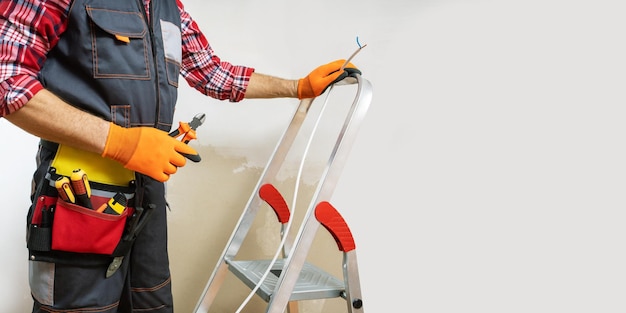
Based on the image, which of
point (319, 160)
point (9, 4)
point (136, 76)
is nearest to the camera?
point (9, 4)

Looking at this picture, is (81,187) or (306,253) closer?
(81,187)

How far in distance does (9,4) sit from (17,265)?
94 centimetres

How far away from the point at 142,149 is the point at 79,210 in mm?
168

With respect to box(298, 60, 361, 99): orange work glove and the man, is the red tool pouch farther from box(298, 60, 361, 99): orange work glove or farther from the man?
box(298, 60, 361, 99): orange work glove

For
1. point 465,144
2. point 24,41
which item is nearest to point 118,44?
point 24,41

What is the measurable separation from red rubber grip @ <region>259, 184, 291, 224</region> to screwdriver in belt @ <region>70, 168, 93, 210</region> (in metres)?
0.49

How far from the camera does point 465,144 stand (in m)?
1.59

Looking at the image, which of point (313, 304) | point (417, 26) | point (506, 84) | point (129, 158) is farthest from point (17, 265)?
point (506, 84)

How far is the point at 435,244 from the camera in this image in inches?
64.3

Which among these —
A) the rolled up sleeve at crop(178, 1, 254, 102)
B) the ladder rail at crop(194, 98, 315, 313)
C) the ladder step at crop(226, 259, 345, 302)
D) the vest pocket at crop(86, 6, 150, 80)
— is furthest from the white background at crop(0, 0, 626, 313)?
the vest pocket at crop(86, 6, 150, 80)

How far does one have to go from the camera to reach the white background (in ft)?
4.70

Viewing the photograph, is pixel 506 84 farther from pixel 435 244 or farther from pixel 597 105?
pixel 435 244

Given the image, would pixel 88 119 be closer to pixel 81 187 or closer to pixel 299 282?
pixel 81 187

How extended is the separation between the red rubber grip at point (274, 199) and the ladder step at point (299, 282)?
135mm
